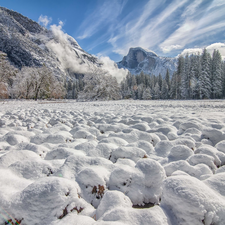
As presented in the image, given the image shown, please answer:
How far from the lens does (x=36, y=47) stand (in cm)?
8362

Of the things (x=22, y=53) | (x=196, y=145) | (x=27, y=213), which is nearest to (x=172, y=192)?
(x=27, y=213)

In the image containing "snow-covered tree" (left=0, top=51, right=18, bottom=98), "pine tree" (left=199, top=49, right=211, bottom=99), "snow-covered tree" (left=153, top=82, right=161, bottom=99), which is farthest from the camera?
"snow-covered tree" (left=153, top=82, right=161, bottom=99)

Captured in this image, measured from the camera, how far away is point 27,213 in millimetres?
740

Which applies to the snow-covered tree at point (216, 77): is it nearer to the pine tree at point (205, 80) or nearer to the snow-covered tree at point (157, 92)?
the pine tree at point (205, 80)

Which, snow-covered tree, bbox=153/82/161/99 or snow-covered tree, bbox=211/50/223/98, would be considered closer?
snow-covered tree, bbox=211/50/223/98

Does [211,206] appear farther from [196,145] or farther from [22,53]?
[22,53]

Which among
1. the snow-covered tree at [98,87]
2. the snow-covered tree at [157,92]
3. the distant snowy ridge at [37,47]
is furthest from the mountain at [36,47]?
the snow-covered tree at [98,87]

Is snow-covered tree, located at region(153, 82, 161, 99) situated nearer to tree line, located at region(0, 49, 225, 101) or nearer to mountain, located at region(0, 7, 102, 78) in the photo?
tree line, located at region(0, 49, 225, 101)

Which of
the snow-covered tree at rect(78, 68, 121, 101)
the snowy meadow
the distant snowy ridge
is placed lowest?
the snowy meadow

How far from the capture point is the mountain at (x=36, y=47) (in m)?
69.8

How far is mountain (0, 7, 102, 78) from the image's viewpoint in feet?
229

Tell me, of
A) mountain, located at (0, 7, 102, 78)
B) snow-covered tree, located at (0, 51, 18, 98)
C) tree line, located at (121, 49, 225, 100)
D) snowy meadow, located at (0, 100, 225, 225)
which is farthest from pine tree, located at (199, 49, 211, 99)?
mountain, located at (0, 7, 102, 78)

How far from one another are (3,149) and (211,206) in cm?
205

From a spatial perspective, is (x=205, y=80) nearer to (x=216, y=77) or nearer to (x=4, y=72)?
(x=216, y=77)
